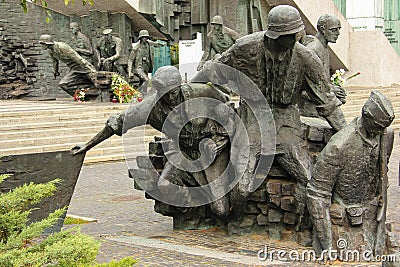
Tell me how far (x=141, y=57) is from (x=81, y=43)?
1956mm

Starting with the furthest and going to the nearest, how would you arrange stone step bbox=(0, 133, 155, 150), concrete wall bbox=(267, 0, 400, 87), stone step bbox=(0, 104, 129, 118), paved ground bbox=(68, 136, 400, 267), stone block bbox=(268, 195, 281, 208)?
concrete wall bbox=(267, 0, 400, 87)
stone step bbox=(0, 104, 129, 118)
stone step bbox=(0, 133, 155, 150)
stone block bbox=(268, 195, 281, 208)
paved ground bbox=(68, 136, 400, 267)

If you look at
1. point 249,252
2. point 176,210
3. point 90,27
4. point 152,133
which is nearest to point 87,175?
point 152,133

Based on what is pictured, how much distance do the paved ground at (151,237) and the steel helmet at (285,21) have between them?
1884mm

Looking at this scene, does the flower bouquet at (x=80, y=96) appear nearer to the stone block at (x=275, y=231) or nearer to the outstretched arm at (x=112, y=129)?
the outstretched arm at (x=112, y=129)

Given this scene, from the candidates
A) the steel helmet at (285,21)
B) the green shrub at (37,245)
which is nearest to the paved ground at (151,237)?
the green shrub at (37,245)

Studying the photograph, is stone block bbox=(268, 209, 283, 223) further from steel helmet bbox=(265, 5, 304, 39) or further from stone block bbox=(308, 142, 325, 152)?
steel helmet bbox=(265, 5, 304, 39)

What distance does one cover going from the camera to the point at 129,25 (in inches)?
968

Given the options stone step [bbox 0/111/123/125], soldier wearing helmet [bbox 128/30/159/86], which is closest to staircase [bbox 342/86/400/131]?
soldier wearing helmet [bbox 128/30/159/86]

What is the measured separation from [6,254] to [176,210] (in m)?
3.95

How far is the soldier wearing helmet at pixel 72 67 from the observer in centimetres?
2177

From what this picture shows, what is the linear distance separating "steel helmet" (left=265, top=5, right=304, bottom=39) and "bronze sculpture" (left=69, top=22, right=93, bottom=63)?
56.7 ft

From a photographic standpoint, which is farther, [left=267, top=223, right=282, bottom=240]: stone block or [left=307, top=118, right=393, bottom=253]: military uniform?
[left=267, top=223, right=282, bottom=240]: stone block

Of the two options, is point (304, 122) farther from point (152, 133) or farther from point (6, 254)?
point (152, 133)

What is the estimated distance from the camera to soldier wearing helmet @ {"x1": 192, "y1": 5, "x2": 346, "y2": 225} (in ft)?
22.7
